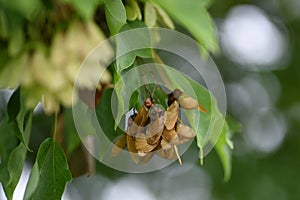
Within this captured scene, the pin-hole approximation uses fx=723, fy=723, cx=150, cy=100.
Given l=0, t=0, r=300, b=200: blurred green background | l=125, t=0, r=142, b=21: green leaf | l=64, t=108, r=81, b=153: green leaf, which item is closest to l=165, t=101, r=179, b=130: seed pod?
l=125, t=0, r=142, b=21: green leaf

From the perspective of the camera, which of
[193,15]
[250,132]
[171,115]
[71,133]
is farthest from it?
[250,132]

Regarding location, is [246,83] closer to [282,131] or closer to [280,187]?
[282,131]

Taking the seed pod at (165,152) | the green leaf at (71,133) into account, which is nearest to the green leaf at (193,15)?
the seed pod at (165,152)

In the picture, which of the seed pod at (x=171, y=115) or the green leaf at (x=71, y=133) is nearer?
the seed pod at (x=171, y=115)

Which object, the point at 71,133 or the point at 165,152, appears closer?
the point at 165,152

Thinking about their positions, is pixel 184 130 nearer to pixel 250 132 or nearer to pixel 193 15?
pixel 193 15

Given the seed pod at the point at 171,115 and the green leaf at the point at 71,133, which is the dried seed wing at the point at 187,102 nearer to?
the seed pod at the point at 171,115

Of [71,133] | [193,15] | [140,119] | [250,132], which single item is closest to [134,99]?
[140,119]
